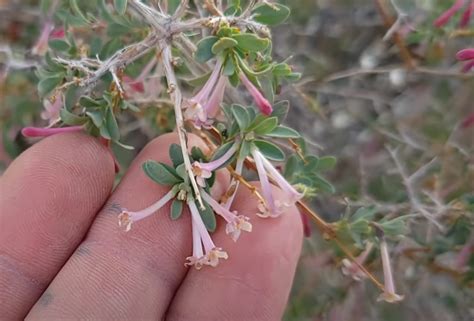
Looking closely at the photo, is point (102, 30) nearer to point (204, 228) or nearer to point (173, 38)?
point (173, 38)

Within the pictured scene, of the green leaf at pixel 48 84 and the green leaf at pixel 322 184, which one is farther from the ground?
the green leaf at pixel 48 84

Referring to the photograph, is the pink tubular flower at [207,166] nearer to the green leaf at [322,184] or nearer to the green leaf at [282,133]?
the green leaf at [282,133]

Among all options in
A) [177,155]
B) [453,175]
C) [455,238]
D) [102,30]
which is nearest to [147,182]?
[177,155]

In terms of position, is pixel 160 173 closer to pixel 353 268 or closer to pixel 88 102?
pixel 88 102

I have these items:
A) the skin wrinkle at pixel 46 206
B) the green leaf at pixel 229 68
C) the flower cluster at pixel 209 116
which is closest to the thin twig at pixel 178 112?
the flower cluster at pixel 209 116

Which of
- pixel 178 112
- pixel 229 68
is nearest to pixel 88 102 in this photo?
pixel 178 112
